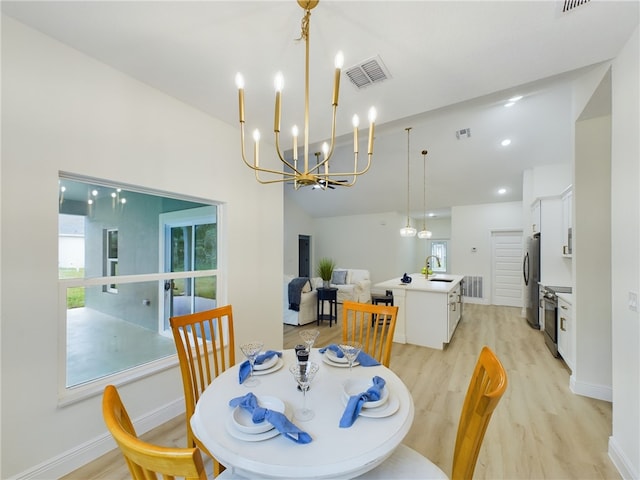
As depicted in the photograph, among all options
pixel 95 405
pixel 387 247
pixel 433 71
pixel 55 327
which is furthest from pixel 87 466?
pixel 387 247

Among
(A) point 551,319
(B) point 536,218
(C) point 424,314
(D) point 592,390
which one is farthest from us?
(B) point 536,218

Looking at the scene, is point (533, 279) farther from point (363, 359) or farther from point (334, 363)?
point (334, 363)

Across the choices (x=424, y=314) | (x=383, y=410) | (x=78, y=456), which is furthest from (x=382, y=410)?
(x=424, y=314)

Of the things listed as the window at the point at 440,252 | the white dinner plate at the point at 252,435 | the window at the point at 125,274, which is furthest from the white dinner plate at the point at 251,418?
the window at the point at 440,252

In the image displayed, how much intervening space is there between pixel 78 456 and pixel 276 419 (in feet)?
5.79

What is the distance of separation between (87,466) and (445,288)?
408 cm

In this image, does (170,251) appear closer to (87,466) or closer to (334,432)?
(87,466)

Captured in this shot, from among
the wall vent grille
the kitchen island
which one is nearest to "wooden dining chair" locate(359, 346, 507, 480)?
the kitchen island

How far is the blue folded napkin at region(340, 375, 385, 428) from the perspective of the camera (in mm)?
1121

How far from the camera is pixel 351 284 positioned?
7461 mm

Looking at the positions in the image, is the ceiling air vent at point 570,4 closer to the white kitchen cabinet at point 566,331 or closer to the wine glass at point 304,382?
the wine glass at point 304,382

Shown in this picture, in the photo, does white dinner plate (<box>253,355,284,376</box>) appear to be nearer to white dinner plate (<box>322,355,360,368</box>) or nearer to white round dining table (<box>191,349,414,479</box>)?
white round dining table (<box>191,349,414,479</box>)

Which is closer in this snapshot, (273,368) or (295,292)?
(273,368)

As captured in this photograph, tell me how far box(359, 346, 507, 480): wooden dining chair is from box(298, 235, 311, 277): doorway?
336 inches
